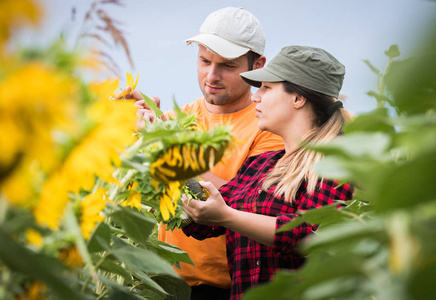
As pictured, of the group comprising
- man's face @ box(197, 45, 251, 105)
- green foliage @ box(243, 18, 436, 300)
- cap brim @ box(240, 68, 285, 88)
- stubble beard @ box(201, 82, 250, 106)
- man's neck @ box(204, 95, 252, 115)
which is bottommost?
man's neck @ box(204, 95, 252, 115)

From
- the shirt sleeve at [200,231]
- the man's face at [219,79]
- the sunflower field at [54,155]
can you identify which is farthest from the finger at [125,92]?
the man's face at [219,79]

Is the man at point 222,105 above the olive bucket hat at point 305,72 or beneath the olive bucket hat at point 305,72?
beneath

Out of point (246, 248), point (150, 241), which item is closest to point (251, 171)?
point (246, 248)

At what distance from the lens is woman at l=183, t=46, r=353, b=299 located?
112 centimetres

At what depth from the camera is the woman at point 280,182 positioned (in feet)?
3.69

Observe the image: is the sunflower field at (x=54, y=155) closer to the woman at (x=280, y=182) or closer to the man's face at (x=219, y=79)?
the woman at (x=280, y=182)

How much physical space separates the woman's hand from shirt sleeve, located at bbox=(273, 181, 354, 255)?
0.13 meters

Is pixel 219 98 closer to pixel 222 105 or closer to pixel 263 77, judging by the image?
pixel 222 105

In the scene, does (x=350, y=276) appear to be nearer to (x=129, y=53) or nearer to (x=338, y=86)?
(x=129, y=53)

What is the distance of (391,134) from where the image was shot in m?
0.34

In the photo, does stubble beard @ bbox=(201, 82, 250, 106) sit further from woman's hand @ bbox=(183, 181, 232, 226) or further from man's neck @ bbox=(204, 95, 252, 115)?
woman's hand @ bbox=(183, 181, 232, 226)

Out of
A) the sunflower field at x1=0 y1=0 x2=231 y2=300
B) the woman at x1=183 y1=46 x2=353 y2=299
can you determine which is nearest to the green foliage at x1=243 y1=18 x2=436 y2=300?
the sunflower field at x1=0 y1=0 x2=231 y2=300

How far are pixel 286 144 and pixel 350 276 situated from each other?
3.82ft

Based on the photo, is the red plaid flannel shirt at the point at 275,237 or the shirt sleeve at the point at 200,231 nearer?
the red plaid flannel shirt at the point at 275,237
